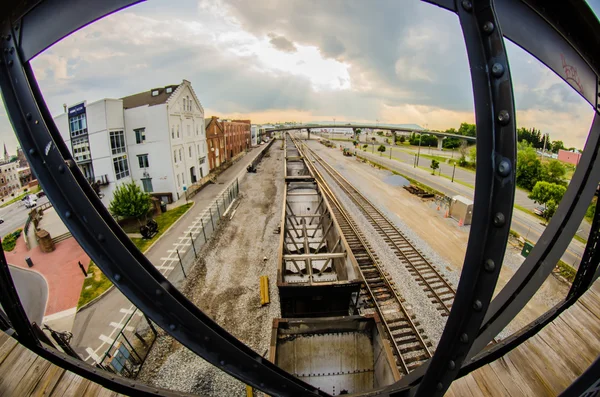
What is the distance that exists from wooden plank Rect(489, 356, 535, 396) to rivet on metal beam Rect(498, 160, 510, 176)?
9.84 feet

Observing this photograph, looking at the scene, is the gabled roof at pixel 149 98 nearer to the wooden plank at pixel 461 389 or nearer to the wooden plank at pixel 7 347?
the wooden plank at pixel 7 347

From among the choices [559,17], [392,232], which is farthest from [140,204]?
[559,17]

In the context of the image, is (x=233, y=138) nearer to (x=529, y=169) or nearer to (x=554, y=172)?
(x=529, y=169)

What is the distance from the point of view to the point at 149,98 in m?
26.9

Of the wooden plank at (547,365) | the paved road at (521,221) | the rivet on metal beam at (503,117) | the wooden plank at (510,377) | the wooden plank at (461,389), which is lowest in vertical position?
the paved road at (521,221)

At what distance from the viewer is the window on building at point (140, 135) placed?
2330 cm

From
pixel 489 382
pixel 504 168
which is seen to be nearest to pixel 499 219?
pixel 504 168

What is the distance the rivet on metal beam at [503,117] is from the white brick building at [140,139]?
26.0 metres

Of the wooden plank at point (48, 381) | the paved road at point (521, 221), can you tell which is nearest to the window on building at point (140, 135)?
the wooden plank at point (48, 381)

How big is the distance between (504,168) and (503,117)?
8.2 inches

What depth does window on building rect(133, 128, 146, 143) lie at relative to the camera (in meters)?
23.3

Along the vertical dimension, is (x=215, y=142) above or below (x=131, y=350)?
above

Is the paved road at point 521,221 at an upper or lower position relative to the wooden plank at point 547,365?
lower

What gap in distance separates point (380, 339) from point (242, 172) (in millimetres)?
34160
